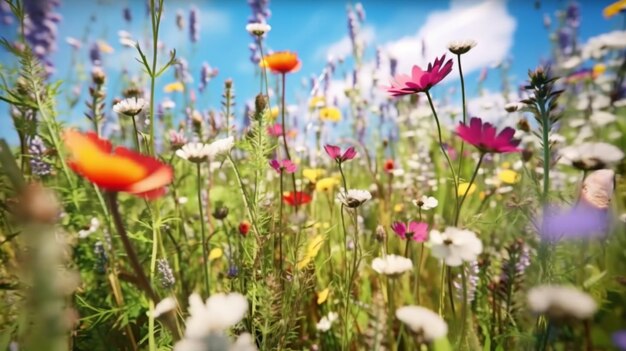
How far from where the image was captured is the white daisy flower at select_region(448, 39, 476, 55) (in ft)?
2.02

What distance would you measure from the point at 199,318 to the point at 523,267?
0.72 metres

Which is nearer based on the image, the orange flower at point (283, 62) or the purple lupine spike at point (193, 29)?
the orange flower at point (283, 62)

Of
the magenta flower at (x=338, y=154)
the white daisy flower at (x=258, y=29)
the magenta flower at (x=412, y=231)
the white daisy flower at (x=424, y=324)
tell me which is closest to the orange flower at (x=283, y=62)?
the white daisy flower at (x=258, y=29)

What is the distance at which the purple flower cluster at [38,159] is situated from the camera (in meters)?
0.95

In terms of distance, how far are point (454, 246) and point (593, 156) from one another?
204 millimetres

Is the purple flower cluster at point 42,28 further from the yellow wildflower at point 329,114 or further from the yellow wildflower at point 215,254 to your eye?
the yellow wildflower at point 215,254

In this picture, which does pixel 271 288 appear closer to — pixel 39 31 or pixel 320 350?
pixel 320 350

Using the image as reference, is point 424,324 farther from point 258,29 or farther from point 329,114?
point 329,114

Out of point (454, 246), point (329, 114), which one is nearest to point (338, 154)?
point (454, 246)

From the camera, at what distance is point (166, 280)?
62 centimetres

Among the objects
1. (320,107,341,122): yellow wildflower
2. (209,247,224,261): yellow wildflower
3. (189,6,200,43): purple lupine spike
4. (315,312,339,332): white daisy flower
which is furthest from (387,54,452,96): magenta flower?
(189,6,200,43): purple lupine spike

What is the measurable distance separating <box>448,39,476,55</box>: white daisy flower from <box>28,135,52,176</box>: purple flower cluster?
2.79ft

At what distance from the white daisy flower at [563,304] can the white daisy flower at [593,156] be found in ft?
0.82

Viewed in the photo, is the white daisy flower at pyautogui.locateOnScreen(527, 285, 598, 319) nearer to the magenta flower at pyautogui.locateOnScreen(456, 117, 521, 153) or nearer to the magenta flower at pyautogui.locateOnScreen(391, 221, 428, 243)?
the magenta flower at pyautogui.locateOnScreen(456, 117, 521, 153)
